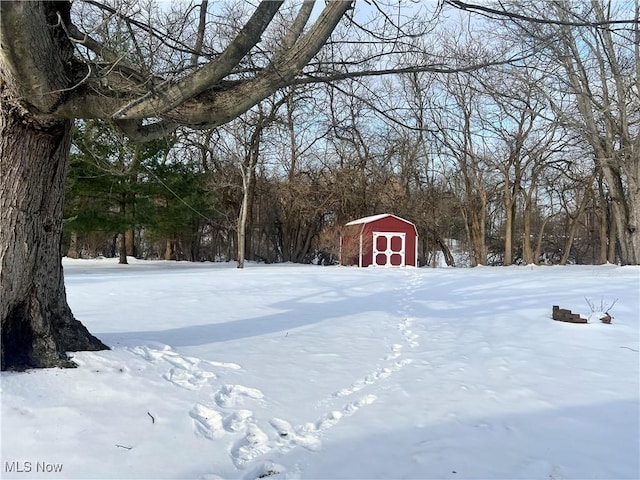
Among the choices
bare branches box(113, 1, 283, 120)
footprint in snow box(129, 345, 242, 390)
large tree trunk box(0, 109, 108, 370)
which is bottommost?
footprint in snow box(129, 345, 242, 390)

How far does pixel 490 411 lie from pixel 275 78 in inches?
110

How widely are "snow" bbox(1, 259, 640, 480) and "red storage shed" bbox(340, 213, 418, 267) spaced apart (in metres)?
13.6

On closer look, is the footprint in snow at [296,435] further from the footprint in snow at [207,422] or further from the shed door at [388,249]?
the shed door at [388,249]

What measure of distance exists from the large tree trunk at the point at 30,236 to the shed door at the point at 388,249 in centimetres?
1691

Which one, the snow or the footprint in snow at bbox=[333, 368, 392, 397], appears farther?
the footprint in snow at bbox=[333, 368, 392, 397]

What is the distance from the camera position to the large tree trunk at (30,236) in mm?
3318

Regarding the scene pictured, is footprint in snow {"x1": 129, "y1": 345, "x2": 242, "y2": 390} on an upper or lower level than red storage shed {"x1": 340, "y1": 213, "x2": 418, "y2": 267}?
lower

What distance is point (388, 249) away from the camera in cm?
2025

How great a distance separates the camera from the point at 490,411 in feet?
10.9

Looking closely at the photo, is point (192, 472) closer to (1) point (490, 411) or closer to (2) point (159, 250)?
(1) point (490, 411)

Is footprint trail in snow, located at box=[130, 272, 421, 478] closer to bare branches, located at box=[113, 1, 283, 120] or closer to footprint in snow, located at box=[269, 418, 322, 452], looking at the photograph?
footprint in snow, located at box=[269, 418, 322, 452]

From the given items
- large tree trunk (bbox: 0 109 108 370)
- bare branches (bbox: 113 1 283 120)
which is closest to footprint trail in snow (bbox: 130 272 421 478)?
large tree trunk (bbox: 0 109 108 370)

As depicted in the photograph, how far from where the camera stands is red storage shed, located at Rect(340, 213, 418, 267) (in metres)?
20.1

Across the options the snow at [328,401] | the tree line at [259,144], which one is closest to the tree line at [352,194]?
the tree line at [259,144]
